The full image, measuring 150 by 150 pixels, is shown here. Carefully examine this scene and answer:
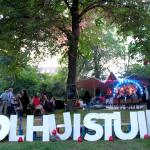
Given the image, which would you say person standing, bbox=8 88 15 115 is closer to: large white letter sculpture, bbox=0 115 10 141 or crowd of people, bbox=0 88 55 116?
crowd of people, bbox=0 88 55 116

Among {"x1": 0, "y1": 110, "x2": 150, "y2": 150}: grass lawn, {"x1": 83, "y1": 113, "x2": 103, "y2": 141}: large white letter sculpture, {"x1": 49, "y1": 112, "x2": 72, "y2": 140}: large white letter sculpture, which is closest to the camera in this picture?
{"x1": 0, "y1": 110, "x2": 150, "y2": 150}: grass lawn

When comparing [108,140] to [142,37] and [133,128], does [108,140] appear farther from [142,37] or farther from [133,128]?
[142,37]

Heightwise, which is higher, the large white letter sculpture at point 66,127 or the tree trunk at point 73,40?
the tree trunk at point 73,40

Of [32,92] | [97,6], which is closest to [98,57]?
[32,92]

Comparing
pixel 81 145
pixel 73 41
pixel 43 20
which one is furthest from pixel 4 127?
pixel 73 41

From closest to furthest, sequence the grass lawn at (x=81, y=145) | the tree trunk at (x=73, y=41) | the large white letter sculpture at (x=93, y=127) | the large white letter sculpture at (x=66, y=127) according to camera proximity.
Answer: the grass lawn at (x=81, y=145)
the large white letter sculpture at (x=93, y=127)
the large white letter sculpture at (x=66, y=127)
the tree trunk at (x=73, y=41)

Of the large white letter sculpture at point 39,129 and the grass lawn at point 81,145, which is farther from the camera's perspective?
the large white letter sculpture at point 39,129

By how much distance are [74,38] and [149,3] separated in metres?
4.68

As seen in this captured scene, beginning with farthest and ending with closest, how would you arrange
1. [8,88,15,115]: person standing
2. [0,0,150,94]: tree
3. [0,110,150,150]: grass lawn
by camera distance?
[8,88,15,115]: person standing, [0,0,150,94]: tree, [0,110,150,150]: grass lawn

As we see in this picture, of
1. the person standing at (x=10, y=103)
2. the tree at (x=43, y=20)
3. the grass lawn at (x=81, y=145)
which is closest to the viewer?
the grass lawn at (x=81, y=145)

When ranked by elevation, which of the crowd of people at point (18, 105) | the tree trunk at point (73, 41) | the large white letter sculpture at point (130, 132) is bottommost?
the large white letter sculpture at point (130, 132)

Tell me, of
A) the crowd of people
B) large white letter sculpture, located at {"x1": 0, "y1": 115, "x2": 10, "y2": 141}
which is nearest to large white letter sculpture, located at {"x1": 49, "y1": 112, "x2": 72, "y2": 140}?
large white letter sculpture, located at {"x1": 0, "y1": 115, "x2": 10, "y2": 141}

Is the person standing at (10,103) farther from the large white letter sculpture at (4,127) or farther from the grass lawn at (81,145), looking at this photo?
the grass lawn at (81,145)

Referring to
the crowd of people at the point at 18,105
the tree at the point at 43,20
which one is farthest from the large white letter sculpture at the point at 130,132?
the crowd of people at the point at 18,105
